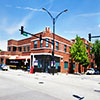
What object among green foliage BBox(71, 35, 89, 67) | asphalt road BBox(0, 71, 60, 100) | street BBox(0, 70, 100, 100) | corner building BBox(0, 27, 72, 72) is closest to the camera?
asphalt road BBox(0, 71, 60, 100)

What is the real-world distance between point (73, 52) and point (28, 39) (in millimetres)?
12621

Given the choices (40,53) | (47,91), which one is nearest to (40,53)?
(40,53)

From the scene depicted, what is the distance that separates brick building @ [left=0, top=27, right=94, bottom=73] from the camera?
2938 cm

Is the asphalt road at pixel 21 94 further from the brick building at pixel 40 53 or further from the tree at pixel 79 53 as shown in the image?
the tree at pixel 79 53

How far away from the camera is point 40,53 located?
29422mm

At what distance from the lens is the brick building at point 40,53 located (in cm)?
2938

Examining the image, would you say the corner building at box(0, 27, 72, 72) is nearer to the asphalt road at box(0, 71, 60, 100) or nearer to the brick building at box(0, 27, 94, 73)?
the brick building at box(0, 27, 94, 73)

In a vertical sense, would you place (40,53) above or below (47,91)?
above

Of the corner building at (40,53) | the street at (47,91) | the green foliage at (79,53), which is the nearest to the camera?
the street at (47,91)

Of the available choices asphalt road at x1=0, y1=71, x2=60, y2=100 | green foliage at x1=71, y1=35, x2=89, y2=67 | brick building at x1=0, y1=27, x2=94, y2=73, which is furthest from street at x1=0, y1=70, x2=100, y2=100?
green foliage at x1=71, y1=35, x2=89, y2=67

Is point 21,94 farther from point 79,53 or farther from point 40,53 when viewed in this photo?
point 79,53

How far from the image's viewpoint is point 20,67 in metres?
35.5

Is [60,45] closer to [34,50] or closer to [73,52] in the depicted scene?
[73,52]

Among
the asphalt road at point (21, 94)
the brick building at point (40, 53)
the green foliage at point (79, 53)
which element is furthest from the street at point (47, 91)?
the green foliage at point (79, 53)
